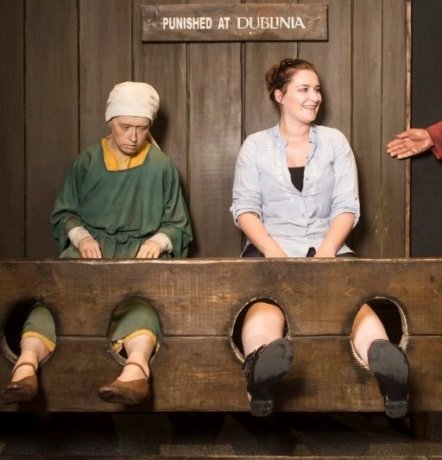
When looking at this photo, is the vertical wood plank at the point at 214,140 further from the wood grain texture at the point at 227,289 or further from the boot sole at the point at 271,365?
the boot sole at the point at 271,365

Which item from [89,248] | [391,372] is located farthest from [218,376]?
[89,248]

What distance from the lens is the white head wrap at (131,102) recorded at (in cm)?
236

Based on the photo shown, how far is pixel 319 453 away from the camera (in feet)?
6.86

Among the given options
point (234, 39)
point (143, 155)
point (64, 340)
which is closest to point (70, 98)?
point (143, 155)

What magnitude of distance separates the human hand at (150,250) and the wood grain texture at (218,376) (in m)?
0.48

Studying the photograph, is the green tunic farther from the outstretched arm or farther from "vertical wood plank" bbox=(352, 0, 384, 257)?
"vertical wood plank" bbox=(352, 0, 384, 257)

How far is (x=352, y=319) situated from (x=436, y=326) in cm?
20

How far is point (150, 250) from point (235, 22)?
0.86 m

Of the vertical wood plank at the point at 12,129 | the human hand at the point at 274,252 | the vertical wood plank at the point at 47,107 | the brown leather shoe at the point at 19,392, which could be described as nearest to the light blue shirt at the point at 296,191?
the human hand at the point at 274,252

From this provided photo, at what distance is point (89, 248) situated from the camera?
2301 millimetres

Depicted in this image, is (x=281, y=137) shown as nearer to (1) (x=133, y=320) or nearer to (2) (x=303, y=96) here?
(2) (x=303, y=96)

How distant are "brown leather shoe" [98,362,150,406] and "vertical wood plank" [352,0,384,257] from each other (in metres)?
1.18

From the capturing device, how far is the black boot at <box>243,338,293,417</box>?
168 centimetres

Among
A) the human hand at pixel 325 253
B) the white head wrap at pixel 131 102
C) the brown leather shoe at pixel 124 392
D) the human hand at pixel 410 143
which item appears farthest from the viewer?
the human hand at pixel 410 143
